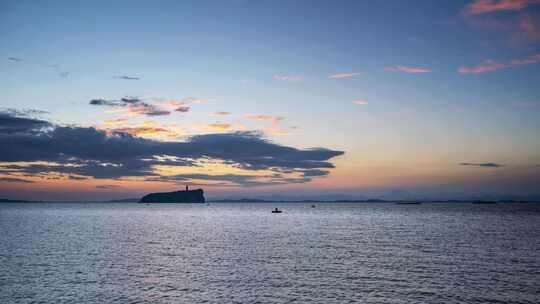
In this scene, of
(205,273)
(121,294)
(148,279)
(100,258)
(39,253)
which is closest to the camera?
(121,294)

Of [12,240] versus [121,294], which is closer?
[121,294]

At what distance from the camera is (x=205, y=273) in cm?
5856

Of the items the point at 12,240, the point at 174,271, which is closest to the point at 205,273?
the point at 174,271

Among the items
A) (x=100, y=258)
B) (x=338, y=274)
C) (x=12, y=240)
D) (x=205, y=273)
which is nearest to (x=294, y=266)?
(x=338, y=274)

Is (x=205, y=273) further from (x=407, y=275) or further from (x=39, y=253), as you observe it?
(x=39, y=253)

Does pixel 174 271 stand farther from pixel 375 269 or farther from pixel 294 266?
pixel 375 269

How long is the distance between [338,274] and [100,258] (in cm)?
4125

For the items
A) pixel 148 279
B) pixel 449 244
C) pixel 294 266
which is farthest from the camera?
pixel 449 244

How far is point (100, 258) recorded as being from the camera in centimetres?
7188

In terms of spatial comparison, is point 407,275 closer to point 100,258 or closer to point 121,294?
point 121,294

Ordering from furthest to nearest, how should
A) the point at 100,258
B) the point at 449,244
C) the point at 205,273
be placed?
the point at 449,244 → the point at 100,258 → the point at 205,273

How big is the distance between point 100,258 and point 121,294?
28.7 meters

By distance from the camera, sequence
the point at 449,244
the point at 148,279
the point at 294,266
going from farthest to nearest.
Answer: the point at 449,244, the point at 294,266, the point at 148,279

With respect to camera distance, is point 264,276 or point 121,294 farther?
point 264,276
